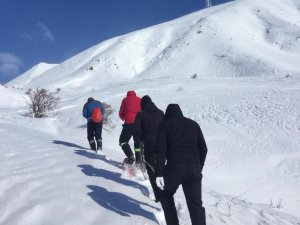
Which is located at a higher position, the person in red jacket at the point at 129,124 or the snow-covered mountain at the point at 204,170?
the person in red jacket at the point at 129,124

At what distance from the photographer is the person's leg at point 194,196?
14.0 ft

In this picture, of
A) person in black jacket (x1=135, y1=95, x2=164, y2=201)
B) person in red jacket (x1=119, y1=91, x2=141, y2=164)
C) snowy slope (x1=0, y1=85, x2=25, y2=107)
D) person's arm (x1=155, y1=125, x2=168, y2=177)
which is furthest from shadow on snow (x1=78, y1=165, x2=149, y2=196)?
snowy slope (x1=0, y1=85, x2=25, y2=107)

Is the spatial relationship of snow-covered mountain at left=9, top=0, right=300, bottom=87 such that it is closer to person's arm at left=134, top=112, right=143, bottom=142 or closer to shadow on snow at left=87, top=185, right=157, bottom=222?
person's arm at left=134, top=112, right=143, bottom=142

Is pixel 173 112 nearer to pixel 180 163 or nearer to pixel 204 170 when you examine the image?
pixel 180 163

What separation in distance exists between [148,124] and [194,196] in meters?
1.70

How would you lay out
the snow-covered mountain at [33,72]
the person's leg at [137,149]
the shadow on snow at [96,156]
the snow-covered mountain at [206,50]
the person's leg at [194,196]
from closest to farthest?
the person's leg at [194,196]
the person's leg at [137,149]
the shadow on snow at [96,156]
the snow-covered mountain at [206,50]
the snow-covered mountain at [33,72]

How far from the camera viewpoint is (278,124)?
42.7 feet

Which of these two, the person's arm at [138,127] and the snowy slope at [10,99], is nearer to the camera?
the person's arm at [138,127]

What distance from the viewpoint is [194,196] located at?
433 cm

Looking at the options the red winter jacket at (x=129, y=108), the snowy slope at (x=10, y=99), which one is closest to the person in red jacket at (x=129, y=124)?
the red winter jacket at (x=129, y=108)

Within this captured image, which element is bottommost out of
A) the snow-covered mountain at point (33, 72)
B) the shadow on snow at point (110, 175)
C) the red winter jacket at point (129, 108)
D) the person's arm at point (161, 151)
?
the shadow on snow at point (110, 175)

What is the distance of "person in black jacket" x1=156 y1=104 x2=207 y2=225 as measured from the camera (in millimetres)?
4332

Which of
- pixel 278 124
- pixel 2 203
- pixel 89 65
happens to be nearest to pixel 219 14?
pixel 89 65

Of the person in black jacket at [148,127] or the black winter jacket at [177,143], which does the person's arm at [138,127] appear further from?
the black winter jacket at [177,143]
